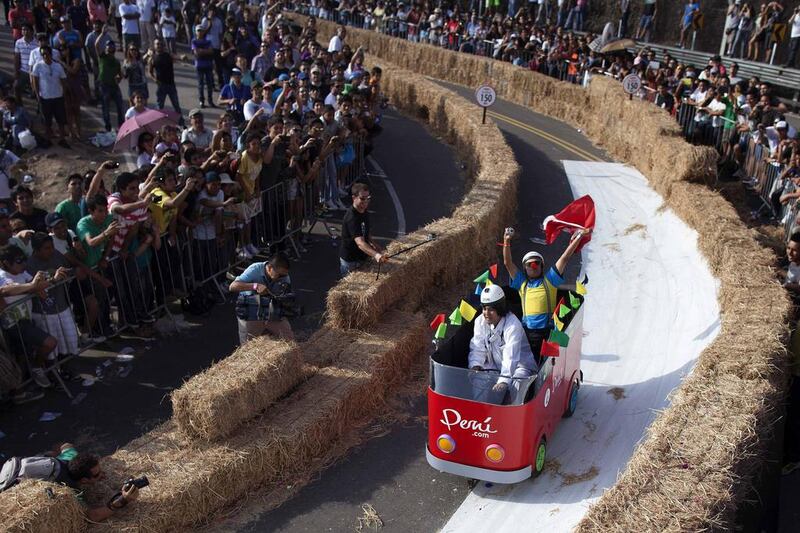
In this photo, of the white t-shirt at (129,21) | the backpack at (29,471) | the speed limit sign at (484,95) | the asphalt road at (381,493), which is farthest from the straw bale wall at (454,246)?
the white t-shirt at (129,21)

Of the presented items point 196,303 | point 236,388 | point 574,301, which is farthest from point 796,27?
point 236,388

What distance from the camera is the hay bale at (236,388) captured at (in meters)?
7.83

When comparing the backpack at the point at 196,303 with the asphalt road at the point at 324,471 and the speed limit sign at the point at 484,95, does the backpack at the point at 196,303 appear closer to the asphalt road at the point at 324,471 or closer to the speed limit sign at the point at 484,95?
the asphalt road at the point at 324,471

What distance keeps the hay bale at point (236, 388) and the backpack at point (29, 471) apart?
1.39 meters

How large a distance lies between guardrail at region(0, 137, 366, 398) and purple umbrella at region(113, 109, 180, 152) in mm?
2450

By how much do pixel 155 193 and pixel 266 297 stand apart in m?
3.09

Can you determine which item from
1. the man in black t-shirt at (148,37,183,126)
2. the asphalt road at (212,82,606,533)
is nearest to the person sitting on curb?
the asphalt road at (212,82,606,533)

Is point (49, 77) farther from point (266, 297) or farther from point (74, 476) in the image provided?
point (74, 476)

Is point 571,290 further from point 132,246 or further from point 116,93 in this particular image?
point 116,93

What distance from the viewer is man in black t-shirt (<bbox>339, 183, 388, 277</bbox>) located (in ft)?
35.6

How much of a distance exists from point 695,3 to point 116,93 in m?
26.1

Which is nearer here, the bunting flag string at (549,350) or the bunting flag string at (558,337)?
the bunting flag string at (549,350)

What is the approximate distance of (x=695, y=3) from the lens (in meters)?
33.8

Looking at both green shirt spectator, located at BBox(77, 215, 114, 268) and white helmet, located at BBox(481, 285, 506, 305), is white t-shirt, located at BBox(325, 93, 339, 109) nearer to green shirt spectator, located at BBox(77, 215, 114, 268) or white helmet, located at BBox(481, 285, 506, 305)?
green shirt spectator, located at BBox(77, 215, 114, 268)
